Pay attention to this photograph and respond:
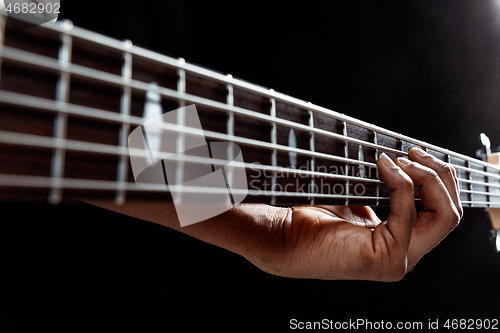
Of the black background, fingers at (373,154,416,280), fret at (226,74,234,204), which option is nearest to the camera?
fret at (226,74,234,204)

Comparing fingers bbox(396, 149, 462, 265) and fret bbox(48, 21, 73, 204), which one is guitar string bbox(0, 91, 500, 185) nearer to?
fret bbox(48, 21, 73, 204)

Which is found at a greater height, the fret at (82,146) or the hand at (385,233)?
the fret at (82,146)

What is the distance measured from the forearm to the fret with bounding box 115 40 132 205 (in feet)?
0.76

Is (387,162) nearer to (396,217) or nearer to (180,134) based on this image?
(396,217)

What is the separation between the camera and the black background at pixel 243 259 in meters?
0.70

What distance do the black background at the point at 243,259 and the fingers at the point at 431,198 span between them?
21.8 inches

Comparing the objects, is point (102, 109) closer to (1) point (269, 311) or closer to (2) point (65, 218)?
(2) point (65, 218)

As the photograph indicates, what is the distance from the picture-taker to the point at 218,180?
0.25m

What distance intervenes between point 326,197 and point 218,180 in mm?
159

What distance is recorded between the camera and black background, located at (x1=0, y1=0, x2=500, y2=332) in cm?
70

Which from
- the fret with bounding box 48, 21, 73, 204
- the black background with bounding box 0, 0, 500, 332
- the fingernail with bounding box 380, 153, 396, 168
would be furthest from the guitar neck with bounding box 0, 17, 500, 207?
the black background with bounding box 0, 0, 500, 332

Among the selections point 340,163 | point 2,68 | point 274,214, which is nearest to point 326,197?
point 340,163

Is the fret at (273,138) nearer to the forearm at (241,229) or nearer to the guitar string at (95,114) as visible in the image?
the guitar string at (95,114)

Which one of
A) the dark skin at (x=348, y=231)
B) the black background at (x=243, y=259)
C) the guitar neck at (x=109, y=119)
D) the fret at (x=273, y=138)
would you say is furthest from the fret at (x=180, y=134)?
the black background at (x=243, y=259)
